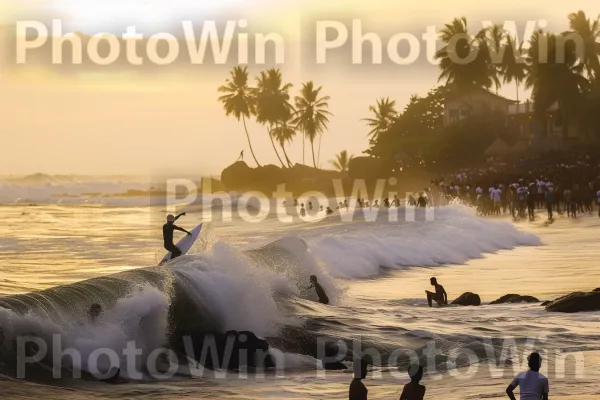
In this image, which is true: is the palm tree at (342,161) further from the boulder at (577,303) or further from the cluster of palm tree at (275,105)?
the boulder at (577,303)

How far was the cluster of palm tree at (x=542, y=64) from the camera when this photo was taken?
8069cm

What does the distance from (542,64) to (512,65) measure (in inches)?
818

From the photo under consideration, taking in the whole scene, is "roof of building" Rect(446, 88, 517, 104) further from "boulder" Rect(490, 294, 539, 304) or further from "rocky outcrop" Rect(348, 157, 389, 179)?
"boulder" Rect(490, 294, 539, 304)

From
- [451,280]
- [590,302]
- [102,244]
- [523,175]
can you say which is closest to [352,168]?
[523,175]

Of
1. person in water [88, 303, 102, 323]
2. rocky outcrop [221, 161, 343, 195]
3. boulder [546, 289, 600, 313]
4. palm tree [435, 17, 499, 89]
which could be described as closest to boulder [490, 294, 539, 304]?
boulder [546, 289, 600, 313]

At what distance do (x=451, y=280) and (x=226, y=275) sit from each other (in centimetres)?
1086

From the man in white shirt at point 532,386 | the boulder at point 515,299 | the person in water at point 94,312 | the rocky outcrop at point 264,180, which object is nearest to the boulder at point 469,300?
the boulder at point 515,299

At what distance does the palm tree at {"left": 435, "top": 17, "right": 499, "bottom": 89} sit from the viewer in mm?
Answer: 97812

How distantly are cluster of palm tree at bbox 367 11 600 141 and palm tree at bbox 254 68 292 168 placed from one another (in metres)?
42.5

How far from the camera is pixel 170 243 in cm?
2053

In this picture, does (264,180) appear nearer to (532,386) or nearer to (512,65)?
(512,65)

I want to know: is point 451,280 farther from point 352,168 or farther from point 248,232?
point 352,168

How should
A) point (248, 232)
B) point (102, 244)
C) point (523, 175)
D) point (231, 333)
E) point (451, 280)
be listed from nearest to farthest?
1. point (231, 333)
2. point (451, 280)
3. point (102, 244)
4. point (248, 232)
5. point (523, 175)

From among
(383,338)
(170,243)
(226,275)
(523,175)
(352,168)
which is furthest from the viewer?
(352,168)
